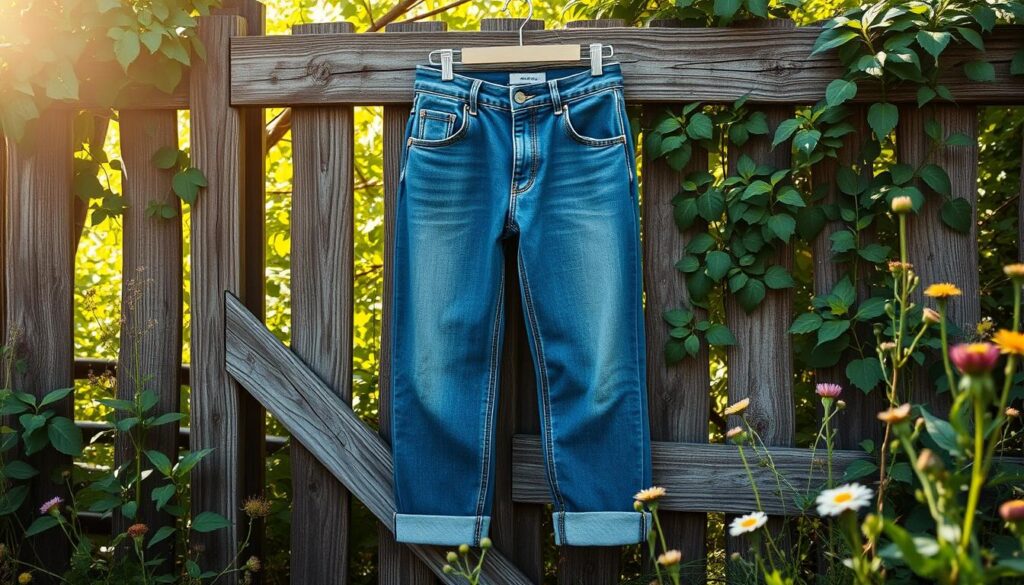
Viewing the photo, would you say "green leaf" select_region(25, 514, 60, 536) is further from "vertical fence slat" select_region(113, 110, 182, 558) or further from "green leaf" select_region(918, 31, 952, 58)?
"green leaf" select_region(918, 31, 952, 58)

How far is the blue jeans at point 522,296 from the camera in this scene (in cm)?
199

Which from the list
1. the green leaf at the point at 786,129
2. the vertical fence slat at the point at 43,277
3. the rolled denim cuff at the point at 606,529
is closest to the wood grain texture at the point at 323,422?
the rolled denim cuff at the point at 606,529

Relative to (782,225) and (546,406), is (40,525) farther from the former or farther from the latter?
(782,225)

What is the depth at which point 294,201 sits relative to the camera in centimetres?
220

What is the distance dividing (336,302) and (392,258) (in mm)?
172

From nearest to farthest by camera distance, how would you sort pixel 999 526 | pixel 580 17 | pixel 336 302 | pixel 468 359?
pixel 999 526, pixel 468 359, pixel 336 302, pixel 580 17

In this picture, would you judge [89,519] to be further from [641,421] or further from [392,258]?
[641,421]

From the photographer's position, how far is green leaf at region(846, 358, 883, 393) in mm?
1943

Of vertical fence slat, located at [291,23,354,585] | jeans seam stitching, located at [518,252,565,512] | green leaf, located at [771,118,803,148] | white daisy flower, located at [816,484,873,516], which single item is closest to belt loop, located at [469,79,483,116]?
vertical fence slat, located at [291,23,354,585]

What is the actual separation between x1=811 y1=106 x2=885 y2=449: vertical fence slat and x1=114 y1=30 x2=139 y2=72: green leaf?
1.56 metres

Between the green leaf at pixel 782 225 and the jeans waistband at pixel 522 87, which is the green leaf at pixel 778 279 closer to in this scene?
the green leaf at pixel 782 225

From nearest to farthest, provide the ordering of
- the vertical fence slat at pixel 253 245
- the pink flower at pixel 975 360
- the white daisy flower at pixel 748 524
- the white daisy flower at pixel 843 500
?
the pink flower at pixel 975 360, the white daisy flower at pixel 843 500, the white daisy flower at pixel 748 524, the vertical fence slat at pixel 253 245

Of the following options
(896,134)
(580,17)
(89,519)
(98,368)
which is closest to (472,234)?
(580,17)

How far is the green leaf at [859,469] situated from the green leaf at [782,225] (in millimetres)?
508
